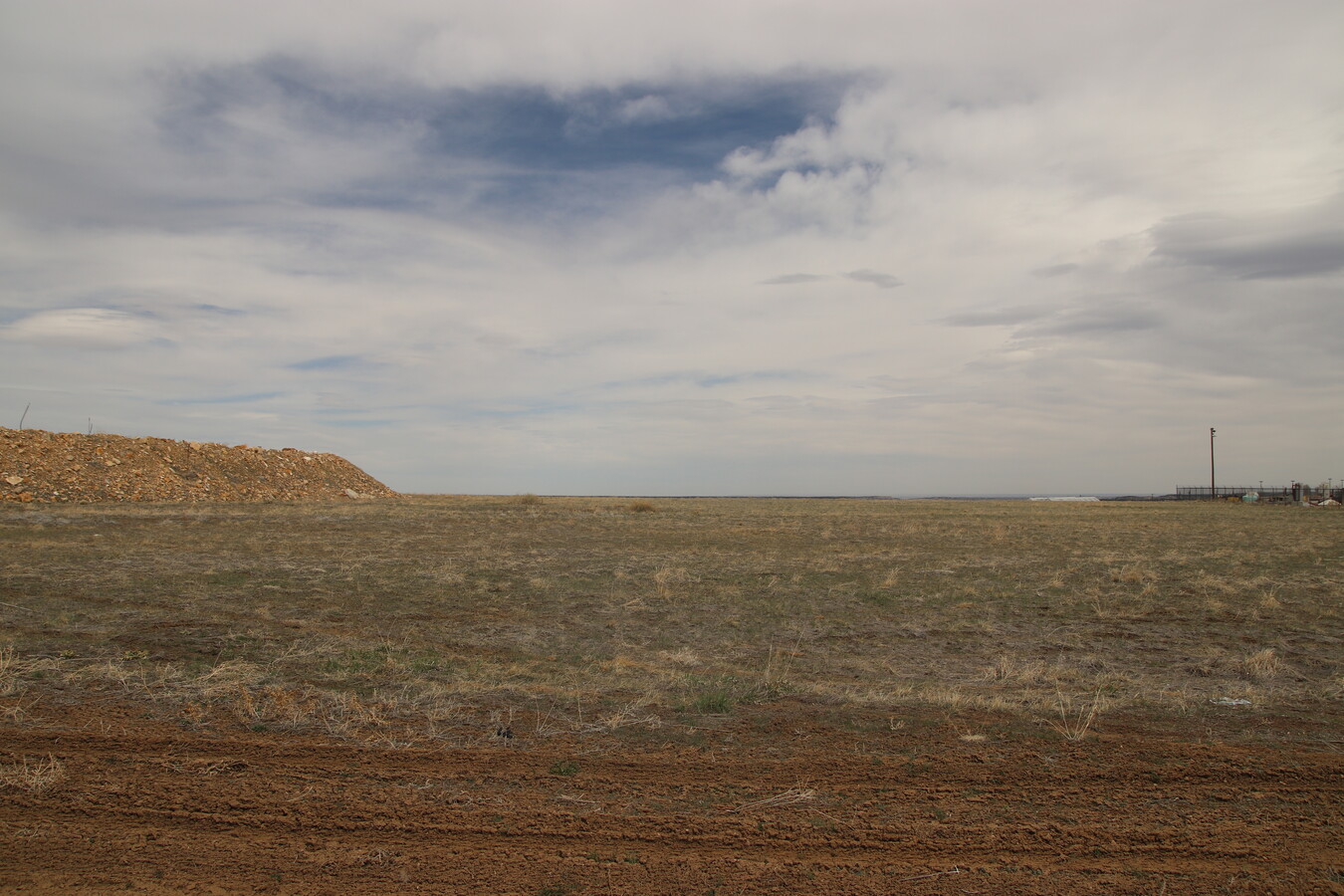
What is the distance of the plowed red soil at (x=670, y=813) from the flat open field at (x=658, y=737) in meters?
0.03

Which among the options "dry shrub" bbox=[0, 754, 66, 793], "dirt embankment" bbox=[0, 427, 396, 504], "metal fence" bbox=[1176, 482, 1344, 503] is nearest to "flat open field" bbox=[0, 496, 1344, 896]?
"dry shrub" bbox=[0, 754, 66, 793]

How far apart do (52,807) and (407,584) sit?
1133 centimetres

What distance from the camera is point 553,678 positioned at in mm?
9156

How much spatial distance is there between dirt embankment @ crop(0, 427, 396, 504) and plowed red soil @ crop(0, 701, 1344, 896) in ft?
128

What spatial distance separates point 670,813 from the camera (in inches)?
209

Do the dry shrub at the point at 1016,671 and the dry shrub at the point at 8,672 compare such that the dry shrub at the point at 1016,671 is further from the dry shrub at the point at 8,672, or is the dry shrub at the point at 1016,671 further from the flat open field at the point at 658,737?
the dry shrub at the point at 8,672

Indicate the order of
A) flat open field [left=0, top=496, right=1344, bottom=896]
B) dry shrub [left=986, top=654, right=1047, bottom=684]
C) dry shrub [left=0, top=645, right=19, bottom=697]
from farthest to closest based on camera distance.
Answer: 1. dry shrub [left=986, top=654, right=1047, bottom=684]
2. dry shrub [left=0, top=645, right=19, bottom=697]
3. flat open field [left=0, top=496, right=1344, bottom=896]

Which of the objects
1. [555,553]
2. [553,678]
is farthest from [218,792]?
[555,553]

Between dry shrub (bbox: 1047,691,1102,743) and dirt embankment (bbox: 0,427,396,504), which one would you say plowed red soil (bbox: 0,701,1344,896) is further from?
dirt embankment (bbox: 0,427,396,504)

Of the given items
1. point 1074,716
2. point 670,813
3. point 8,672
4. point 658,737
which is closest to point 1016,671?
point 1074,716

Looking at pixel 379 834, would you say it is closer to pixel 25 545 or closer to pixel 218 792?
pixel 218 792

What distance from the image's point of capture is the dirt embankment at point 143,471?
37375 mm

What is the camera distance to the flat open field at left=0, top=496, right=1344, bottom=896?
4.66 m

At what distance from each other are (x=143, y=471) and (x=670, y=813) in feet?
155
